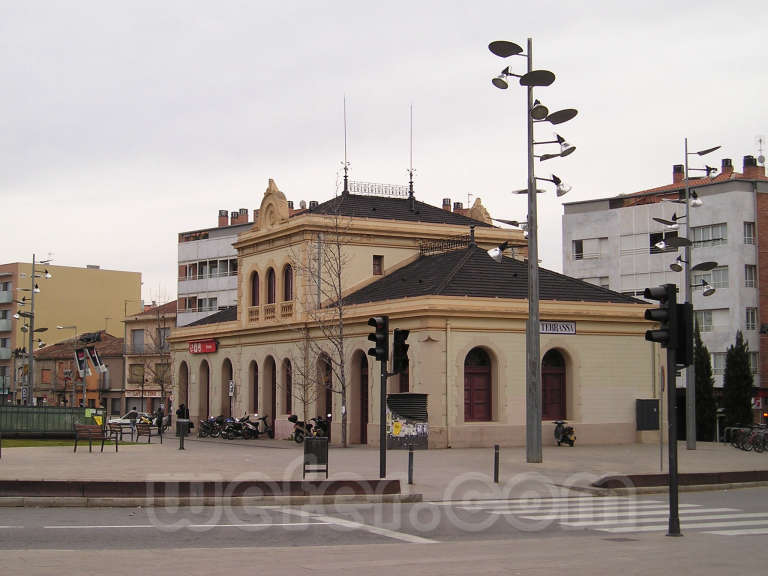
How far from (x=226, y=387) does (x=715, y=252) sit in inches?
1145

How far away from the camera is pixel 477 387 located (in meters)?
38.3

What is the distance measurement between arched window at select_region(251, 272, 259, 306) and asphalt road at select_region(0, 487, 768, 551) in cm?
3086

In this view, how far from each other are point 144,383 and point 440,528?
72.5m

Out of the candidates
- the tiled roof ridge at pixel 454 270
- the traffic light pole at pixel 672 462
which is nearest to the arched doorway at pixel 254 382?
the tiled roof ridge at pixel 454 270

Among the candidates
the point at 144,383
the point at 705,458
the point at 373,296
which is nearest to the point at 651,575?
the point at 705,458

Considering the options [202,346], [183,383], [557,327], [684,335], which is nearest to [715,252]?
[557,327]

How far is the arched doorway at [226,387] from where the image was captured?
52.4 metres

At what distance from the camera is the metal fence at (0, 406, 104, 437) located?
138 feet

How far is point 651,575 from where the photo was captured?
11.9 m

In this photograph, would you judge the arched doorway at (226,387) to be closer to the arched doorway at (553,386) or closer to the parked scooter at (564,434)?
the arched doorway at (553,386)

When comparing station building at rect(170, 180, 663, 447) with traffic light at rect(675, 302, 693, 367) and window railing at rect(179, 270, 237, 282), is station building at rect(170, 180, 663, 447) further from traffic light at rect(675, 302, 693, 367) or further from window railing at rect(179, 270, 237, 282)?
window railing at rect(179, 270, 237, 282)

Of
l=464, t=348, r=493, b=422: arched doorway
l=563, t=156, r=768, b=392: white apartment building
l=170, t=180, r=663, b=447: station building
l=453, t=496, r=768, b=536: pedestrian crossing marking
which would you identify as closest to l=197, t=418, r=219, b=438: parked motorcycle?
l=170, t=180, r=663, b=447: station building

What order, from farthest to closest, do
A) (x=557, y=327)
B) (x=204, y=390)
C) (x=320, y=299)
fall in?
(x=204, y=390)
(x=320, y=299)
(x=557, y=327)

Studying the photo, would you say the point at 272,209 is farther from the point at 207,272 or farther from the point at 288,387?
the point at 207,272
